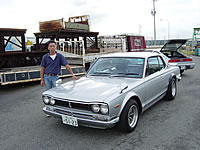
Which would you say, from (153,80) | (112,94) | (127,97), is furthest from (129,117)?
(153,80)

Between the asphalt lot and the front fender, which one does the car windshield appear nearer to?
the front fender

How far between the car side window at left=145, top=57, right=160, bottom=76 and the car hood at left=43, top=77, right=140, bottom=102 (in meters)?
0.61

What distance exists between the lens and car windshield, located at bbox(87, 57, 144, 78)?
4434 millimetres

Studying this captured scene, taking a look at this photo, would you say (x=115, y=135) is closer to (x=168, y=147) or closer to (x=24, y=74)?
(x=168, y=147)

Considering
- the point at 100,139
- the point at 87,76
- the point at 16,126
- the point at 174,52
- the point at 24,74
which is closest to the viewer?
the point at 100,139

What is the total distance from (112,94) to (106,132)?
845 mm

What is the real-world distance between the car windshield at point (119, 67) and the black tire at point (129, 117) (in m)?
0.79

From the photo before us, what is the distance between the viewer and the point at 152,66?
16.1 ft

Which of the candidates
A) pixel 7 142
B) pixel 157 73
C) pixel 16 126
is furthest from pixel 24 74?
pixel 157 73

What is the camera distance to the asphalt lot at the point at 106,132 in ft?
11.0

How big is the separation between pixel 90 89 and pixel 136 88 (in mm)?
890

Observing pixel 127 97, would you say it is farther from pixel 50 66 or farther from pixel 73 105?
pixel 50 66

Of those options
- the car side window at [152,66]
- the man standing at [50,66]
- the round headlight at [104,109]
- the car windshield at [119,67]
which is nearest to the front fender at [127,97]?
the round headlight at [104,109]

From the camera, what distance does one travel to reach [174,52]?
10.5m
